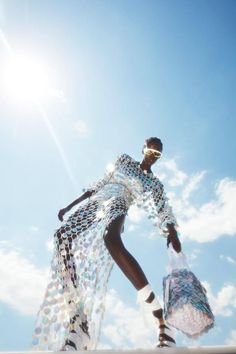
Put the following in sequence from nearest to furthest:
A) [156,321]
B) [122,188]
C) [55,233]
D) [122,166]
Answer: [156,321] < [55,233] < [122,188] < [122,166]

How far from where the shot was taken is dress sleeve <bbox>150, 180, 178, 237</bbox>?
456 centimetres

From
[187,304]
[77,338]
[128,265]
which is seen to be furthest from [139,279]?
[77,338]

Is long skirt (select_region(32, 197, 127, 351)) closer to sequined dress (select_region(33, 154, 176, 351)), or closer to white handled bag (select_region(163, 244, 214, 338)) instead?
sequined dress (select_region(33, 154, 176, 351))

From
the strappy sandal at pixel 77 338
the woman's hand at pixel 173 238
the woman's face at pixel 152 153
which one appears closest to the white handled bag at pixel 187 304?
the woman's hand at pixel 173 238

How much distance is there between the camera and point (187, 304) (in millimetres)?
3127

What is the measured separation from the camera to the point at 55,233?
4.17 meters

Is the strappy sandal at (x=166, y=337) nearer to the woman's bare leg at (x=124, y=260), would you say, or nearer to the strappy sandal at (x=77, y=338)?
the woman's bare leg at (x=124, y=260)

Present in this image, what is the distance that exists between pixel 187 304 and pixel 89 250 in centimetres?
160

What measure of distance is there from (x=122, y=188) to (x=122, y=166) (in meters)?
0.47

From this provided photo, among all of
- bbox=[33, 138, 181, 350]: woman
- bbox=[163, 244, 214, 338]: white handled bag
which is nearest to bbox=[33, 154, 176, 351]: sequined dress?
bbox=[33, 138, 181, 350]: woman

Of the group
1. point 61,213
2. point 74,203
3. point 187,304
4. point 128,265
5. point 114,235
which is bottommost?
point 187,304

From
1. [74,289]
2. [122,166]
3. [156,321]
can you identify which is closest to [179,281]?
[156,321]

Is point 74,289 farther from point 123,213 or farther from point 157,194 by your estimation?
Answer: point 157,194

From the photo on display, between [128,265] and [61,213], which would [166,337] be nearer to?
[128,265]
